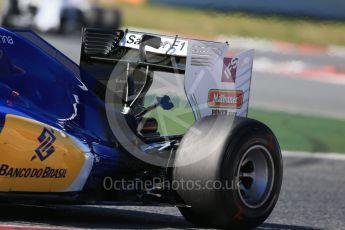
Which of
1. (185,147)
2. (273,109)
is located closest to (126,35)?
(185,147)

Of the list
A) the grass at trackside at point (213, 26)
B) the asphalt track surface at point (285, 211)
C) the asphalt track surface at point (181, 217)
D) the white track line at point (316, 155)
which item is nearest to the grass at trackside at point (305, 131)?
the white track line at point (316, 155)

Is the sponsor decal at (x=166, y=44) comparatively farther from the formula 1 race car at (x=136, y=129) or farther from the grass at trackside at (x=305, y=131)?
the grass at trackside at (x=305, y=131)

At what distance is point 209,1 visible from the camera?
13.6m

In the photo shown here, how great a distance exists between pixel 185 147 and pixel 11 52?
123 centimetres

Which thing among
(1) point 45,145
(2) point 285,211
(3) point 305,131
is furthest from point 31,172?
(3) point 305,131

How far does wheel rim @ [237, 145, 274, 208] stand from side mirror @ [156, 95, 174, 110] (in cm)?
65

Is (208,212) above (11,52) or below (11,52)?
below

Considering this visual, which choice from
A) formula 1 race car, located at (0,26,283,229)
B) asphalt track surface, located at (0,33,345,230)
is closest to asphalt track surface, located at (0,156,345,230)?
asphalt track surface, located at (0,33,345,230)

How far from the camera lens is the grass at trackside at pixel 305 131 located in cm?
1167

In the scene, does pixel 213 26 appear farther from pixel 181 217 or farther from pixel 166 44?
pixel 166 44

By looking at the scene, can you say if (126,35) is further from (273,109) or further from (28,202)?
(273,109)

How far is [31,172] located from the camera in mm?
5508

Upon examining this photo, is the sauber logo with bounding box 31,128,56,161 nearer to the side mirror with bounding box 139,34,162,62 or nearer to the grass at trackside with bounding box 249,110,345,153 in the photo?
the side mirror with bounding box 139,34,162,62

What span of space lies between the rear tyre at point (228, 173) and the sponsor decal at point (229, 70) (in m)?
0.43
